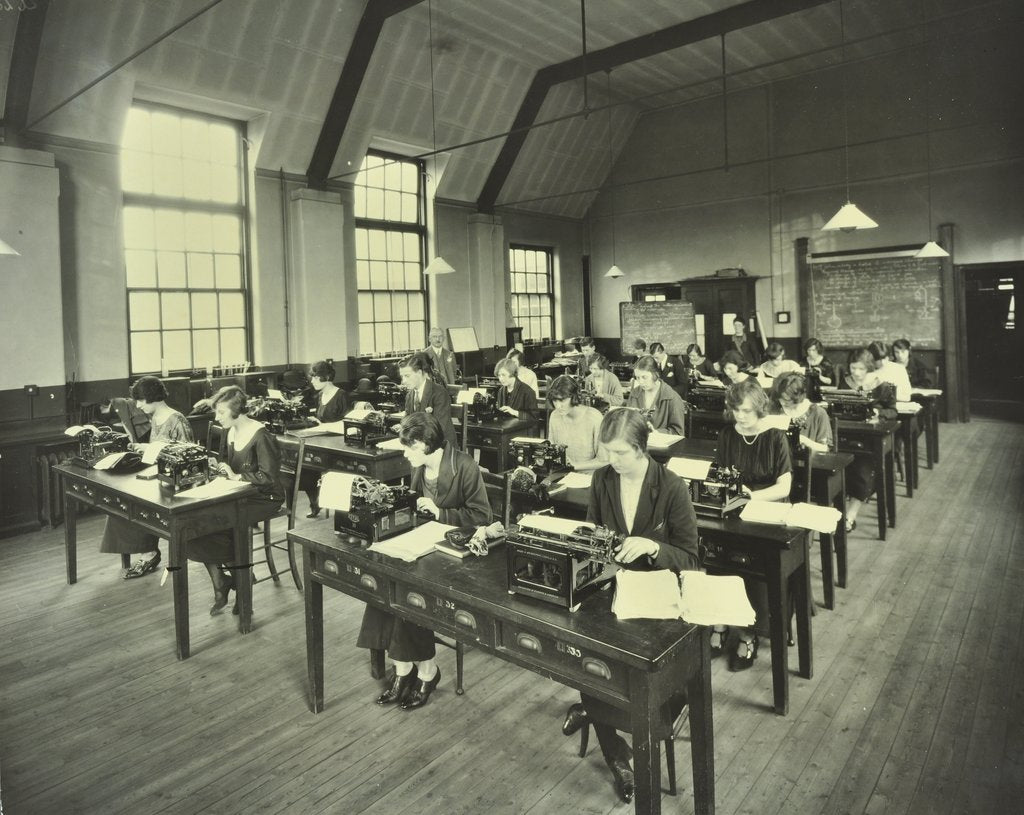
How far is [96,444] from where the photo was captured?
14.8 feet

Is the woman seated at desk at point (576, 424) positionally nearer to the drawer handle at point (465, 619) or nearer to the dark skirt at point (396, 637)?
the dark skirt at point (396, 637)

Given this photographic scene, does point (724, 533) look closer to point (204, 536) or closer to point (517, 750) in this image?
point (517, 750)

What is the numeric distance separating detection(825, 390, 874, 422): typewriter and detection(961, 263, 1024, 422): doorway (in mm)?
6643

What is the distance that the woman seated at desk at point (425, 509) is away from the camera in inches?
120

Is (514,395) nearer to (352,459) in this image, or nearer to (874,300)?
(352,459)

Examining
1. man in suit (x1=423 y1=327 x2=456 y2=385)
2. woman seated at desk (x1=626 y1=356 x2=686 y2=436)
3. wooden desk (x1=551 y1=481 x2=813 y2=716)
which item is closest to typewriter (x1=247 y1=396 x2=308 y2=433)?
man in suit (x1=423 y1=327 x2=456 y2=385)

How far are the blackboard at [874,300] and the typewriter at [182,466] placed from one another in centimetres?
916

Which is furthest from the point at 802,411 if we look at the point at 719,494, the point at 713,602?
the point at 713,602

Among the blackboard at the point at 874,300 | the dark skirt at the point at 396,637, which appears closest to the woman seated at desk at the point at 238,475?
the dark skirt at the point at 396,637

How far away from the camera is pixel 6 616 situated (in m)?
4.15

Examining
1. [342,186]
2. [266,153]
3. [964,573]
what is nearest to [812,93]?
[342,186]

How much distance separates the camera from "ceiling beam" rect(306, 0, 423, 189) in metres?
7.62

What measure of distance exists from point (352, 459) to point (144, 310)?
3.84 metres

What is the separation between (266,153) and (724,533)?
7.05 m
